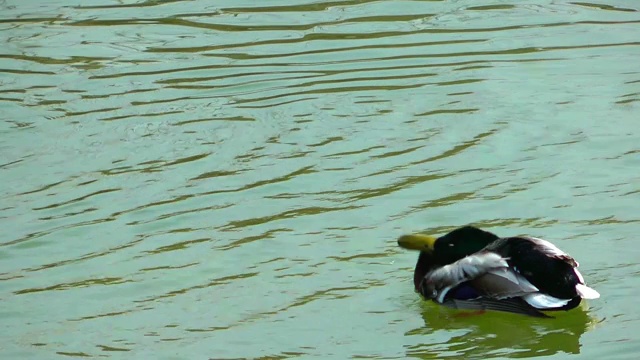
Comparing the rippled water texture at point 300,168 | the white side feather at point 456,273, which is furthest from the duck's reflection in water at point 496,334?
the white side feather at point 456,273

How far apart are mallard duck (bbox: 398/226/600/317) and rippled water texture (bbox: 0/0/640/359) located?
0.15 metres

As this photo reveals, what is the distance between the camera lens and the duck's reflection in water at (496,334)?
7.72 metres

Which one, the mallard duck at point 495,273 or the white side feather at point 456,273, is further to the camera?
the white side feather at point 456,273

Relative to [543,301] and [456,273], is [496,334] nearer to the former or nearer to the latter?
[543,301]

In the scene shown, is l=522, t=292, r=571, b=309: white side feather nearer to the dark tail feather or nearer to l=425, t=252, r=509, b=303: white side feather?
the dark tail feather

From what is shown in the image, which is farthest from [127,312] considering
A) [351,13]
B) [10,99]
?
[351,13]

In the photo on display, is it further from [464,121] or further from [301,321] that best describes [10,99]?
[301,321]

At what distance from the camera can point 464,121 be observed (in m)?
11.8

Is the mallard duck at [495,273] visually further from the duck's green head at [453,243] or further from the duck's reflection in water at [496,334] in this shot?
the duck's reflection in water at [496,334]

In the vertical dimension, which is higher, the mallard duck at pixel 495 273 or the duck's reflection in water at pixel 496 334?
the mallard duck at pixel 495 273

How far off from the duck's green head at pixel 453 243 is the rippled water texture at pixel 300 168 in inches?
11.3

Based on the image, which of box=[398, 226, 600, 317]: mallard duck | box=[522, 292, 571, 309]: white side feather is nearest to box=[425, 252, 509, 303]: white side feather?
box=[398, 226, 600, 317]: mallard duck

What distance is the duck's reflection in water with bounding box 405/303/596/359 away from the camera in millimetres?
7719

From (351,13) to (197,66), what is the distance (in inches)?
92.2
